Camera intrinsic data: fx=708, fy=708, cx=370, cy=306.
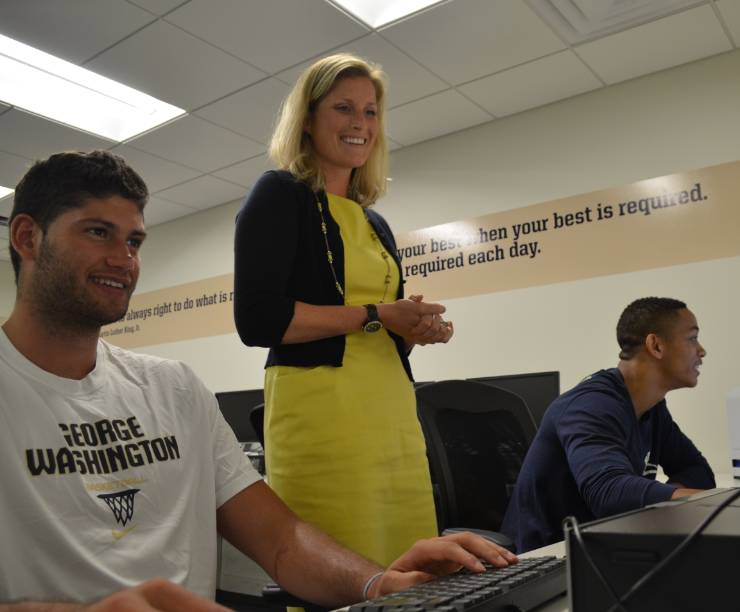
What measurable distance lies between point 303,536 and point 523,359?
111 inches

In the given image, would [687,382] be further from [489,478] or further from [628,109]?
[628,109]

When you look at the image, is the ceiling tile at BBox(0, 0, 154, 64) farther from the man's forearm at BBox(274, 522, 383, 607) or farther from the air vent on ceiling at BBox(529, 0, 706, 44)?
the man's forearm at BBox(274, 522, 383, 607)

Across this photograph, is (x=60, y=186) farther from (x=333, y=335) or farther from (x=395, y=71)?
(x=395, y=71)

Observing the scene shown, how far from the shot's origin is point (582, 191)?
3.56 metres

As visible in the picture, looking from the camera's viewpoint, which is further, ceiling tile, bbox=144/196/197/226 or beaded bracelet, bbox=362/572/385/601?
ceiling tile, bbox=144/196/197/226

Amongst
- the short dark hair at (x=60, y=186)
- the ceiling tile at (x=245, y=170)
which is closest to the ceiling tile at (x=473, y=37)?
the ceiling tile at (x=245, y=170)

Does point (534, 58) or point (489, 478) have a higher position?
point (534, 58)

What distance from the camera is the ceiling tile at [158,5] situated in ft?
9.12

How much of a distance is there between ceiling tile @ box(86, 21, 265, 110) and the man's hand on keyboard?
274 cm

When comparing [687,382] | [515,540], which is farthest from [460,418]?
[687,382]

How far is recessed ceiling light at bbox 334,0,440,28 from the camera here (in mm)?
2869

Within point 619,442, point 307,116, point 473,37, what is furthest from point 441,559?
point 473,37

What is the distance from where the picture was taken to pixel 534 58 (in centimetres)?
327

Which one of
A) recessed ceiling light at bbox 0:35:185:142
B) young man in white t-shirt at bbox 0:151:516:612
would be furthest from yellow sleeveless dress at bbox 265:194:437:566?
recessed ceiling light at bbox 0:35:185:142
